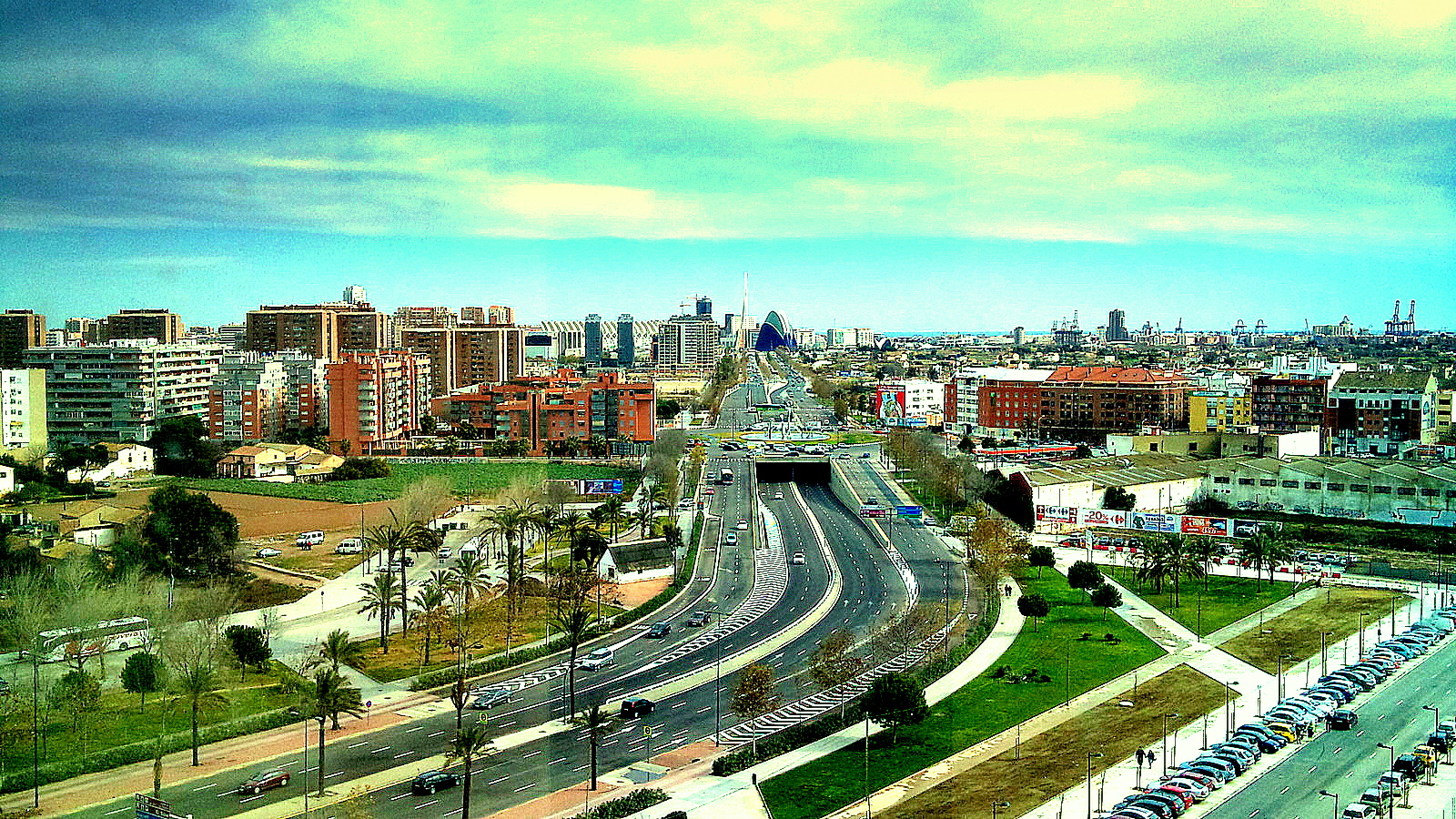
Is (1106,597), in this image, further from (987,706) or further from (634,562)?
(634,562)

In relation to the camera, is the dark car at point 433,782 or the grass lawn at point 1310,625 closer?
the dark car at point 433,782

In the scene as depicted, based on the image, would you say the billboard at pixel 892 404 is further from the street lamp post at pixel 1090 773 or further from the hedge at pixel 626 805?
the hedge at pixel 626 805

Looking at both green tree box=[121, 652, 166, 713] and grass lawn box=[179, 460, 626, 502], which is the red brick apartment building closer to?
grass lawn box=[179, 460, 626, 502]

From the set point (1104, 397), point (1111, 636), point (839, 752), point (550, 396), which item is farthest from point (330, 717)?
point (1104, 397)

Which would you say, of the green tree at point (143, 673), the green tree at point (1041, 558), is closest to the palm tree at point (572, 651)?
the green tree at point (143, 673)

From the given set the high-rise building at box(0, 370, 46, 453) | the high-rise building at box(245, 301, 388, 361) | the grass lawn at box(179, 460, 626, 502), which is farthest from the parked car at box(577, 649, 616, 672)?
the high-rise building at box(245, 301, 388, 361)
